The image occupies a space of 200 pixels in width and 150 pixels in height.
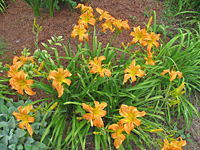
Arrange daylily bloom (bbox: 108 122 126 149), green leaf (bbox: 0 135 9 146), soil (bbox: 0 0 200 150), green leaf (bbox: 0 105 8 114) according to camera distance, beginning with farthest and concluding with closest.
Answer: soil (bbox: 0 0 200 150)
green leaf (bbox: 0 105 8 114)
green leaf (bbox: 0 135 9 146)
daylily bloom (bbox: 108 122 126 149)

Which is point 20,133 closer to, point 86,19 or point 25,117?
point 25,117

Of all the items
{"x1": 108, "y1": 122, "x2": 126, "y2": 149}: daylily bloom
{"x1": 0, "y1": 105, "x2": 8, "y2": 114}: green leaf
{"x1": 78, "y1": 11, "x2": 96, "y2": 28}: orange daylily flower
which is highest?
{"x1": 78, "y1": 11, "x2": 96, "y2": 28}: orange daylily flower

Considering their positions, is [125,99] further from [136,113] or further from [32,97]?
[32,97]

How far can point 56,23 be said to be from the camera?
116 inches

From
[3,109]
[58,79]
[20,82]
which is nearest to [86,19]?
[58,79]

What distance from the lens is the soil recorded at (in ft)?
8.42

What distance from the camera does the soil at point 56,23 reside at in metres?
2.57

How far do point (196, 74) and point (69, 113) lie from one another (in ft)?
7.11

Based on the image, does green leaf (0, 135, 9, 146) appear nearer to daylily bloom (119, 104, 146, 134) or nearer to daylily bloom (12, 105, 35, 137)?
daylily bloom (12, 105, 35, 137)

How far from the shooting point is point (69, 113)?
6.28 ft

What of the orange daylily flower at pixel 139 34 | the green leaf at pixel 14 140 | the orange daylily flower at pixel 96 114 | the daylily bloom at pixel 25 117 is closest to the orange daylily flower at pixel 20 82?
the daylily bloom at pixel 25 117

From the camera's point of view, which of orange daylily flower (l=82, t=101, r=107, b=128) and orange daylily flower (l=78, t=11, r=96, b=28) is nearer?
orange daylily flower (l=82, t=101, r=107, b=128)

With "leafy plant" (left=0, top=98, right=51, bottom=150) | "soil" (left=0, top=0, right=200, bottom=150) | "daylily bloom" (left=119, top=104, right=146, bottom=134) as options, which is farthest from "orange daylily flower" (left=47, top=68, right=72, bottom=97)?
"soil" (left=0, top=0, right=200, bottom=150)

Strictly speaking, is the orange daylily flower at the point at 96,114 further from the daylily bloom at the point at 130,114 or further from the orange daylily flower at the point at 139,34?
the orange daylily flower at the point at 139,34
